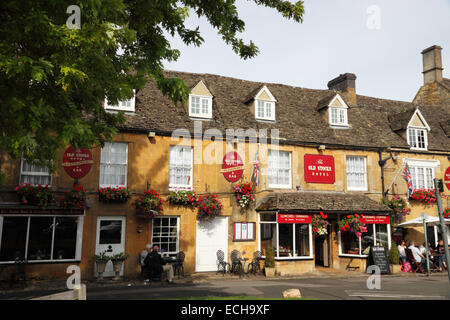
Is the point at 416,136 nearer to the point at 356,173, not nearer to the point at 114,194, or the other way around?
the point at 356,173

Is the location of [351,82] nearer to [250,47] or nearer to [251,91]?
[251,91]

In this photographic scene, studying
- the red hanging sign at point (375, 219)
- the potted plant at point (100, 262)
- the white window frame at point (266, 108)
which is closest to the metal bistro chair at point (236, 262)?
the potted plant at point (100, 262)

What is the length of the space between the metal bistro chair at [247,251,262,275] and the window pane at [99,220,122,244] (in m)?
6.36

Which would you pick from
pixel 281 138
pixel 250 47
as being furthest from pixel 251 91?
pixel 250 47

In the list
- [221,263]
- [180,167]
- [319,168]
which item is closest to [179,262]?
[221,263]

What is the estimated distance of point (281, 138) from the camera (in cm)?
1920

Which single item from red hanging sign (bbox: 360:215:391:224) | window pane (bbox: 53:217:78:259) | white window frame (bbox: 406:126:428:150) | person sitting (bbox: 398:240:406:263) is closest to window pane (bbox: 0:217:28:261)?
window pane (bbox: 53:217:78:259)

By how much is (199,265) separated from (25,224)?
311 inches

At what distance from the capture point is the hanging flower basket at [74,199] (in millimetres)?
14656

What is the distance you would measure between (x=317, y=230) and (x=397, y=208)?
6.21 meters

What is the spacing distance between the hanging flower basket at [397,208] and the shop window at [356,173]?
1653mm

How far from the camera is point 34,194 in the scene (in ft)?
46.7

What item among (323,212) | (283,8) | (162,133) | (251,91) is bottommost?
(323,212)

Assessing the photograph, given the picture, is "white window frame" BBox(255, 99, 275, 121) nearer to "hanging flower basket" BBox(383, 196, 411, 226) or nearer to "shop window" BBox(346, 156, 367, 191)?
"shop window" BBox(346, 156, 367, 191)
